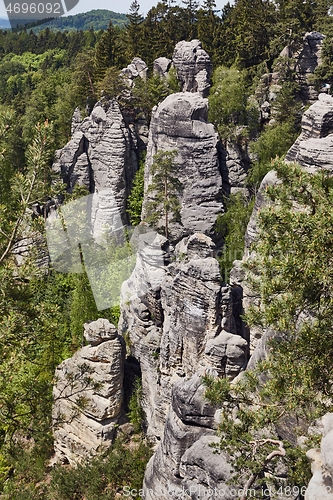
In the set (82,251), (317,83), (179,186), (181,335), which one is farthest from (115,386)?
(317,83)

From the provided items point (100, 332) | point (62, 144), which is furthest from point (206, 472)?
point (62, 144)

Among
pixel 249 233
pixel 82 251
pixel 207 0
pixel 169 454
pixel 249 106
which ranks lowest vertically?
pixel 82 251

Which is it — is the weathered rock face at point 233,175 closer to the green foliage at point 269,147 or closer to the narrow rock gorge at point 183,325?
the narrow rock gorge at point 183,325

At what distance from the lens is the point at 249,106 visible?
3597 cm

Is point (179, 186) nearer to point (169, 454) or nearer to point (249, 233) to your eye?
point (249, 233)

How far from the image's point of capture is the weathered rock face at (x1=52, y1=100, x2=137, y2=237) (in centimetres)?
3822

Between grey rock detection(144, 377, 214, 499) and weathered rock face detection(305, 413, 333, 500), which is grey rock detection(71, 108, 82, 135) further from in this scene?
weathered rock face detection(305, 413, 333, 500)

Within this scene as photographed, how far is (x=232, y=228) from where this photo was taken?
102ft

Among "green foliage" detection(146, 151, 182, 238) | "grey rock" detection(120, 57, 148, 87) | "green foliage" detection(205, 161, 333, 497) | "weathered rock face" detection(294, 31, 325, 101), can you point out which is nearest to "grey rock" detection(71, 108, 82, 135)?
"grey rock" detection(120, 57, 148, 87)

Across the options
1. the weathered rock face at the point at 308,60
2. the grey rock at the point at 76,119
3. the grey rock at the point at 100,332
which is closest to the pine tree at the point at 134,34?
the grey rock at the point at 76,119

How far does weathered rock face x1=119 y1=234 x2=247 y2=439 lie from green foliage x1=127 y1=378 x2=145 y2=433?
26cm

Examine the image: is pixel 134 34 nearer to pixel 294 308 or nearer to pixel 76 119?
pixel 76 119

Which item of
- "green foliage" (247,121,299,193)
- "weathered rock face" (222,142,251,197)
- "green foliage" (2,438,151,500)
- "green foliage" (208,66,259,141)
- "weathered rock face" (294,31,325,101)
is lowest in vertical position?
"green foliage" (2,438,151,500)

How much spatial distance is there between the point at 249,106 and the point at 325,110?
34.6 feet
